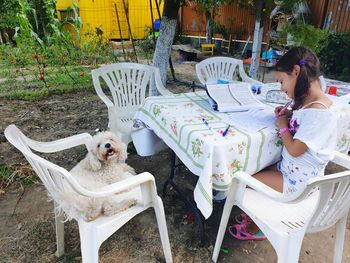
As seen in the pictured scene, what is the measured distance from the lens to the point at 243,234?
1.99m

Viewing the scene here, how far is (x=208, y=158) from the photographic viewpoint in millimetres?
1407

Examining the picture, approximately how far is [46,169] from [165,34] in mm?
2632

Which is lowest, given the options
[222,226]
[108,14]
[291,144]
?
[222,226]

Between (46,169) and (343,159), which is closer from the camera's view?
(46,169)

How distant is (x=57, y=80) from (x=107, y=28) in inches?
216

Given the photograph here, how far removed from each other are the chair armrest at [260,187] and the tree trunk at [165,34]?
1992 millimetres

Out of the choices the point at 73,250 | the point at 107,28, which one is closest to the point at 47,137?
the point at 73,250

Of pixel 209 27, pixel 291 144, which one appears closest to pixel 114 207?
pixel 291 144

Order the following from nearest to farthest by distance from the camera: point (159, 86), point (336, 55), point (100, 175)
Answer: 1. point (100, 175)
2. point (159, 86)
3. point (336, 55)

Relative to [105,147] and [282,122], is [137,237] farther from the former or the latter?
[282,122]

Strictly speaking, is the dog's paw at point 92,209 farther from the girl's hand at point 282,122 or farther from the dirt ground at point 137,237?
the girl's hand at point 282,122

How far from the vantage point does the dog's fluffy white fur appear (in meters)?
1.40

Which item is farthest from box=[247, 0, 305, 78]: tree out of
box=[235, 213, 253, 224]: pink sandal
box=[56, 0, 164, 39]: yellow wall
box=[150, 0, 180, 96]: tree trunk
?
box=[56, 0, 164, 39]: yellow wall

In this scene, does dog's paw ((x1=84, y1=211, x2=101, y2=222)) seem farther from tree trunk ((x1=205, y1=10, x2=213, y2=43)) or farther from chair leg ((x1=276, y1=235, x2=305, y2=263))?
tree trunk ((x1=205, y1=10, x2=213, y2=43))
